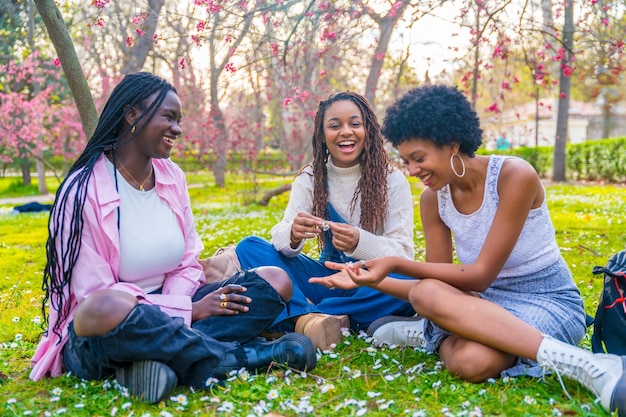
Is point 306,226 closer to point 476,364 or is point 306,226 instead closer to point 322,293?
point 322,293

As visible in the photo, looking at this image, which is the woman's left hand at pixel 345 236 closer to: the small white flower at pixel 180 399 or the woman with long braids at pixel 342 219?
the woman with long braids at pixel 342 219

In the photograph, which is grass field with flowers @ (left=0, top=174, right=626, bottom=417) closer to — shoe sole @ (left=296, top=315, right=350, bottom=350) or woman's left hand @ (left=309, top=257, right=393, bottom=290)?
shoe sole @ (left=296, top=315, right=350, bottom=350)

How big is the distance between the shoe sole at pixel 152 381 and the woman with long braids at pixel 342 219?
3.10ft

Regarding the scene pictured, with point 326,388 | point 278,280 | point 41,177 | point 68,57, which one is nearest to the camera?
point 326,388

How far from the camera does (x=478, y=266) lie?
2717 mm

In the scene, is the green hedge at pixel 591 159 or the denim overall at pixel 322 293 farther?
the green hedge at pixel 591 159

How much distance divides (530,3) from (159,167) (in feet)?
16.2

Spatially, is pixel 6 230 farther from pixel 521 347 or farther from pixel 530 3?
pixel 521 347

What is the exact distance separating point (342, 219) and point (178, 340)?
157 cm

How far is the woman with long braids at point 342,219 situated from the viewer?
3.42m

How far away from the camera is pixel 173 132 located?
3.01m

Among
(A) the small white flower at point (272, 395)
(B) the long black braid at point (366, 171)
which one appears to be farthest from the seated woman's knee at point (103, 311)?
(B) the long black braid at point (366, 171)

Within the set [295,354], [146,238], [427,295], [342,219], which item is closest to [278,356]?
[295,354]

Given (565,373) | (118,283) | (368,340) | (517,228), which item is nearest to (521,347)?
(565,373)
